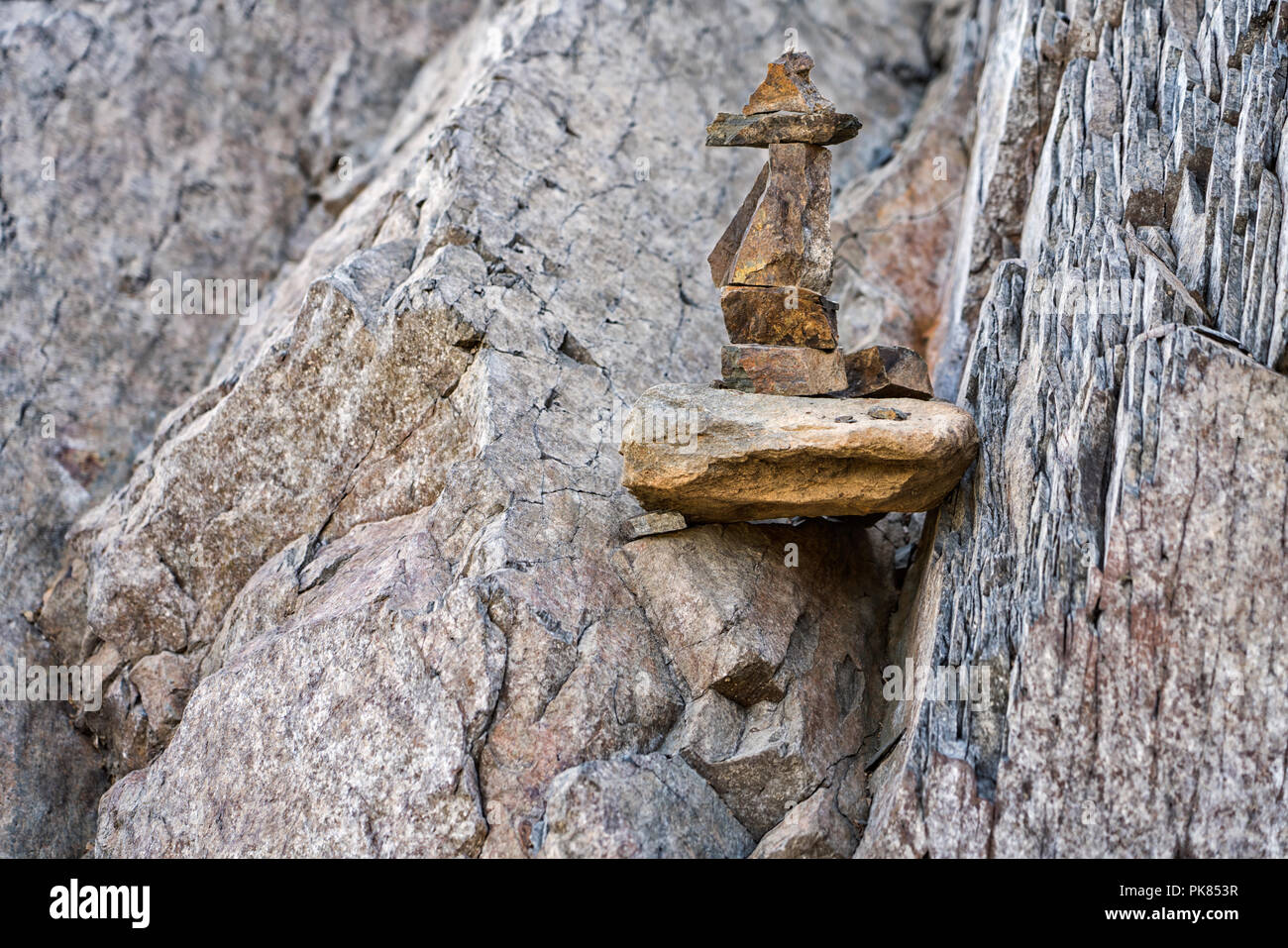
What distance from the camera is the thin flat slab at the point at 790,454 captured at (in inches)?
252

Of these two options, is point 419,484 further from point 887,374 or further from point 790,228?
point 887,374

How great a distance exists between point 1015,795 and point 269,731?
4049mm

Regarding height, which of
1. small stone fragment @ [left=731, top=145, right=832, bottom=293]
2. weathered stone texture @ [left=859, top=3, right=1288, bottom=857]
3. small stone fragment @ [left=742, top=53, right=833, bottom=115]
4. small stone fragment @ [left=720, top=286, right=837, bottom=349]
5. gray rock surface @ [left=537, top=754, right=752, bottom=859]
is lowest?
gray rock surface @ [left=537, top=754, right=752, bottom=859]

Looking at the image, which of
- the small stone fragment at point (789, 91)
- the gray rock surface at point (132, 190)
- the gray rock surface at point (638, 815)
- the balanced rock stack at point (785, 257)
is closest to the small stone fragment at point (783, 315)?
the balanced rock stack at point (785, 257)

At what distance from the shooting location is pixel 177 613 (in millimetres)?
8070

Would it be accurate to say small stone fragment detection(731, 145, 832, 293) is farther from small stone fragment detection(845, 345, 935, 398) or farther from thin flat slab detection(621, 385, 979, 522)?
thin flat slab detection(621, 385, 979, 522)

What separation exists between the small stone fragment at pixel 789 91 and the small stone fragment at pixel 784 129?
1.9 inches

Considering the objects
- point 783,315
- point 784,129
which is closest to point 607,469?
point 783,315

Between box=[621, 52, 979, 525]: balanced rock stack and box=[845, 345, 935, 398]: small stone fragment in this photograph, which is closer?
box=[621, 52, 979, 525]: balanced rock stack

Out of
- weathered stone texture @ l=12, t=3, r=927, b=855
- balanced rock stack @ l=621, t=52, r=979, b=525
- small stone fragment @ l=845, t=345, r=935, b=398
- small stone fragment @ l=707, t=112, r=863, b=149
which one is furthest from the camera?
small stone fragment @ l=845, t=345, r=935, b=398

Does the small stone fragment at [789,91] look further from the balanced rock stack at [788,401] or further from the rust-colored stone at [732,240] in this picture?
the rust-colored stone at [732,240]

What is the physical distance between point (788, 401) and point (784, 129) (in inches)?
66.1

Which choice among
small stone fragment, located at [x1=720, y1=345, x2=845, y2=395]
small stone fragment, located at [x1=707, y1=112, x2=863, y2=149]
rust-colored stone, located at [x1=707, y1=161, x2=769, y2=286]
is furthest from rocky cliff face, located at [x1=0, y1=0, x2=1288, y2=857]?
small stone fragment, located at [x1=707, y1=112, x2=863, y2=149]

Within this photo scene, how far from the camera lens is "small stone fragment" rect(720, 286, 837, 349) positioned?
718 centimetres
